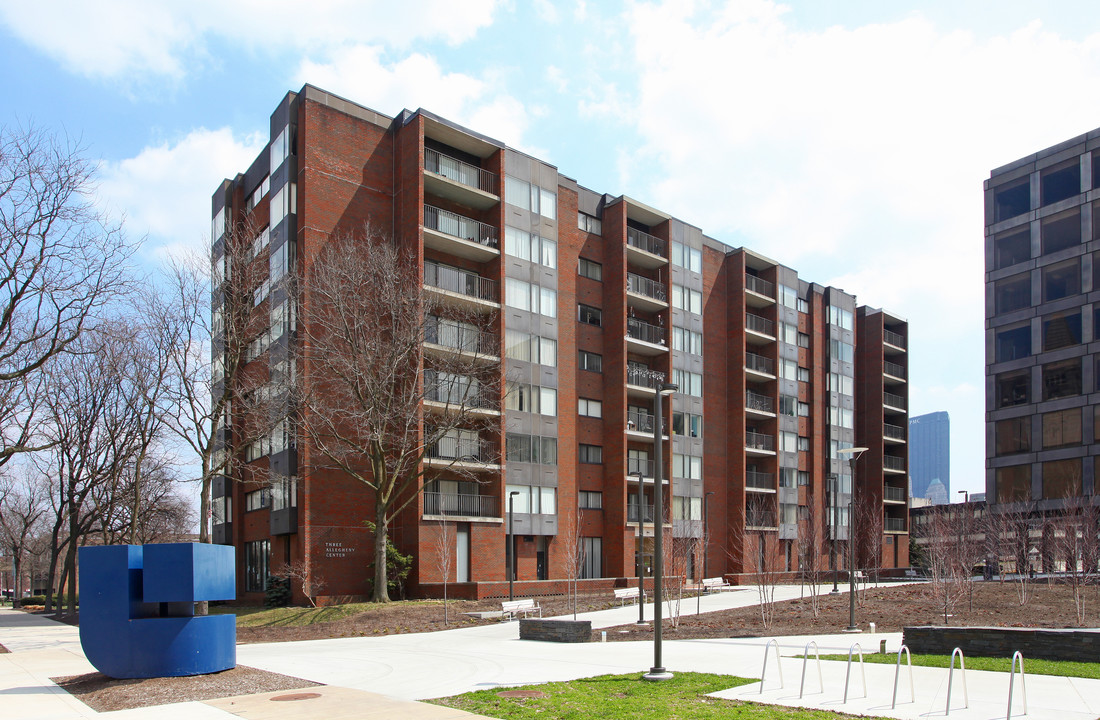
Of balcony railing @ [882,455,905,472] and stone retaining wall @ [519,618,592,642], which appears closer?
stone retaining wall @ [519,618,592,642]

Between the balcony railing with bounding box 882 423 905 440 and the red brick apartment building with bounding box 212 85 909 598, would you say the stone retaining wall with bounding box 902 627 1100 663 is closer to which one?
the red brick apartment building with bounding box 212 85 909 598

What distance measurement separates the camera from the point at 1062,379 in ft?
205

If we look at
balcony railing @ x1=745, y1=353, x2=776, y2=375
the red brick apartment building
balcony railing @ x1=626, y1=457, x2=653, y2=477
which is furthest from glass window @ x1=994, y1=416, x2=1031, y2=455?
balcony railing @ x1=626, y1=457, x2=653, y2=477

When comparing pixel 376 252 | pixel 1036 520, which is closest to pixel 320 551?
pixel 376 252

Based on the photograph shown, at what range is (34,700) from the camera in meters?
15.0

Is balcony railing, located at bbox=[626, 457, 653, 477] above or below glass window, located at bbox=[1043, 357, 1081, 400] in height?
below

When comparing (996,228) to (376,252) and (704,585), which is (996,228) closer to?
(704,585)

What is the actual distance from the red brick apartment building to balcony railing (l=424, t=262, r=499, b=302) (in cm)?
21

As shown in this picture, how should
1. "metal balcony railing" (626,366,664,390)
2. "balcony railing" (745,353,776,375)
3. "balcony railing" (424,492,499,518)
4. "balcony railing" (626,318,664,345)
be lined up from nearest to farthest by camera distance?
1. "balcony railing" (424,492,499,518)
2. "metal balcony railing" (626,366,664,390)
3. "balcony railing" (626,318,664,345)
4. "balcony railing" (745,353,776,375)

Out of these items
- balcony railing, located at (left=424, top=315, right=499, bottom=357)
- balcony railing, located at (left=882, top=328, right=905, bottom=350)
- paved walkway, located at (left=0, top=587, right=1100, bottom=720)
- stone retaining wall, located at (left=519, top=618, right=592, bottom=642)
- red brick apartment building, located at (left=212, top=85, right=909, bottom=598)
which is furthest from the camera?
balcony railing, located at (left=882, top=328, right=905, bottom=350)

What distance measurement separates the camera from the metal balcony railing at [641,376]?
177 feet

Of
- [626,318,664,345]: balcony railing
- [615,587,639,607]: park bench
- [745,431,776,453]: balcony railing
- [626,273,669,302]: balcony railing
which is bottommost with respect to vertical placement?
[615,587,639,607]: park bench

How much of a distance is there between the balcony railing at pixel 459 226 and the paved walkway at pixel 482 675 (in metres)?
22.8

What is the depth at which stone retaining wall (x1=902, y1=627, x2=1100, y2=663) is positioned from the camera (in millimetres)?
17656
